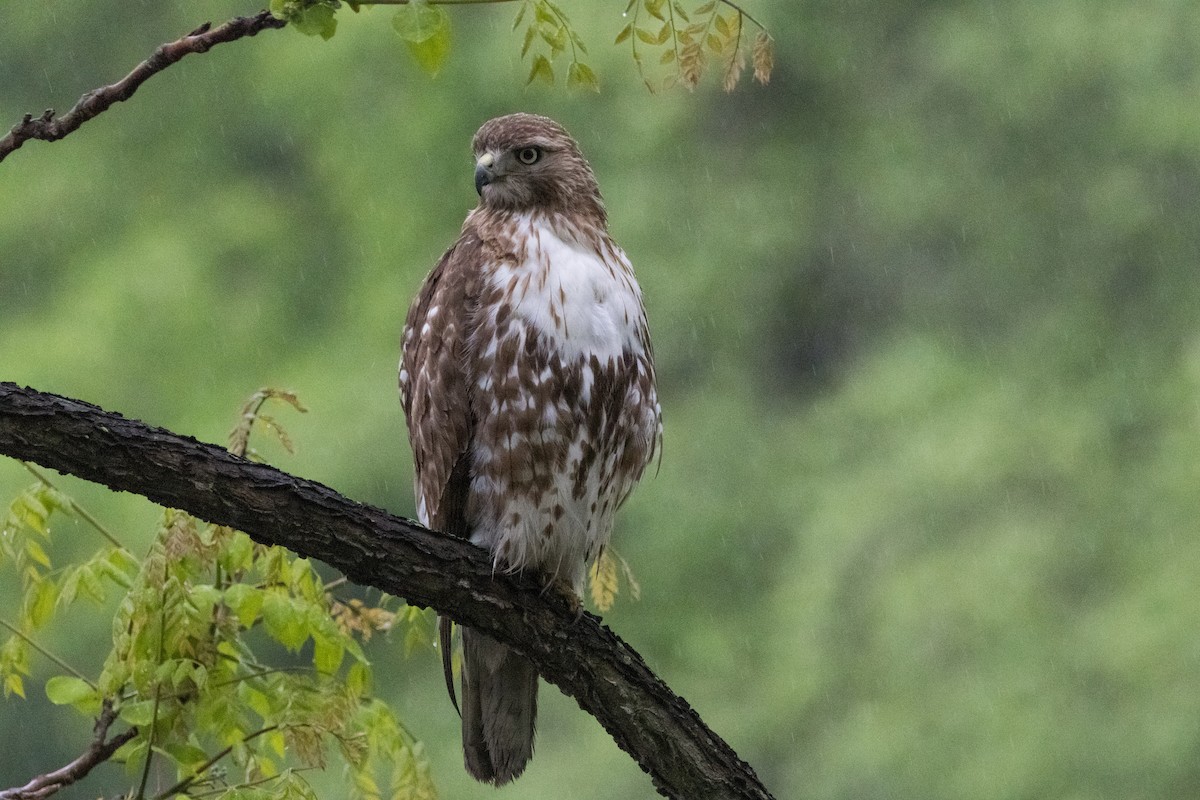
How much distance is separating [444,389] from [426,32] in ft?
3.51

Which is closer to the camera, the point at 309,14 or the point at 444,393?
the point at 309,14

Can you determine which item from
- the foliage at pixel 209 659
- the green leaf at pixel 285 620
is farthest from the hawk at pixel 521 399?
the green leaf at pixel 285 620

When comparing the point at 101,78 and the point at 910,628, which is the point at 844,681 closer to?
the point at 910,628

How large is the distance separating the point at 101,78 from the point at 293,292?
2.18 meters

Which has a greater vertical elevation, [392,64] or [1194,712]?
[392,64]

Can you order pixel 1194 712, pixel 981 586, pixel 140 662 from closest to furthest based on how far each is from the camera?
1. pixel 140 662
2. pixel 1194 712
3. pixel 981 586

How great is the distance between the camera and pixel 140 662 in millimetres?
3074

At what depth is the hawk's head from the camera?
3.69 metres

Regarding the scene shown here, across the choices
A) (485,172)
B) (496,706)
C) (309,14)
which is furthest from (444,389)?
(309,14)

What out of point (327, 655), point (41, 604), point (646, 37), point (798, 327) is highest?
point (798, 327)

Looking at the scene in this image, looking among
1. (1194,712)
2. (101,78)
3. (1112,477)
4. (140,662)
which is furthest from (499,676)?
(101,78)

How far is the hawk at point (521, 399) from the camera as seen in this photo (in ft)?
11.1

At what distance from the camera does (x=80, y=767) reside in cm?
320

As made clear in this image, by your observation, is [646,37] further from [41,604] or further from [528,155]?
[41,604]
